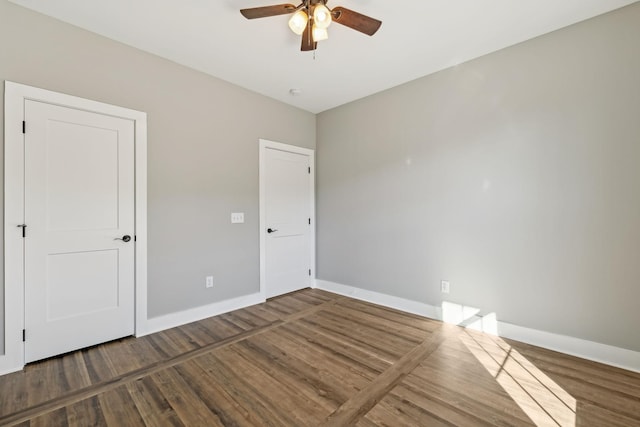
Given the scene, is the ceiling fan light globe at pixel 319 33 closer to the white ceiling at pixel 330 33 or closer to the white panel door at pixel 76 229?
the white ceiling at pixel 330 33

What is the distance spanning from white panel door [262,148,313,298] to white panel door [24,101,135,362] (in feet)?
5.36

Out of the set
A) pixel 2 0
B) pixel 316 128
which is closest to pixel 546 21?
pixel 316 128

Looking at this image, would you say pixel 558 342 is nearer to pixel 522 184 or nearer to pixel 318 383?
pixel 522 184

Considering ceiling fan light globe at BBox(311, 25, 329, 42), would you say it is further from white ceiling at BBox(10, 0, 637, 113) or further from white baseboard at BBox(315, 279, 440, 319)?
white baseboard at BBox(315, 279, 440, 319)

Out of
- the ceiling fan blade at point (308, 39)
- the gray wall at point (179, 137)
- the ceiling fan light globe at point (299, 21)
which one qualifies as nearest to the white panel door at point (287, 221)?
the gray wall at point (179, 137)

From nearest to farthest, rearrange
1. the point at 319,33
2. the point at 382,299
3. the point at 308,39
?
1. the point at 319,33
2. the point at 308,39
3. the point at 382,299

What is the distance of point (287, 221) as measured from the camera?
13.6 feet

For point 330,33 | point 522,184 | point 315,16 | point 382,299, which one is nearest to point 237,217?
point 382,299

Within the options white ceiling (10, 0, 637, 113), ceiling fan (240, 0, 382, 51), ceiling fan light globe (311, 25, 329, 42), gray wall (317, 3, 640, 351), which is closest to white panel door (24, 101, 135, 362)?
white ceiling (10, 0, 637, 113)

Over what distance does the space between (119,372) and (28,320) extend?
857 mm

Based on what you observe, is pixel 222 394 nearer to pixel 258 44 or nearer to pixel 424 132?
pixel 258 44

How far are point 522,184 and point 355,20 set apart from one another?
208 cm

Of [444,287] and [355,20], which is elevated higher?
[355,20]

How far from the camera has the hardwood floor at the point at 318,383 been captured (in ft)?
5.54
